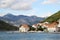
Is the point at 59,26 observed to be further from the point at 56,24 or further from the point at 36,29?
the point at 36,29

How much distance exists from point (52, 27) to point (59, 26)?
645cm

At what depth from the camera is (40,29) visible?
19500 cm

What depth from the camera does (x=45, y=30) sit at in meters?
189

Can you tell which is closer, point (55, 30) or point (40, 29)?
point (55, 30)

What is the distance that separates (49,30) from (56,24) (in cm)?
1264

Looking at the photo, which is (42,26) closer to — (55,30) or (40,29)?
(40,29)

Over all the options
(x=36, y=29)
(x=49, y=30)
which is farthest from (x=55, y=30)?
(x=36, y=29)

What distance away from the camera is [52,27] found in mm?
188500

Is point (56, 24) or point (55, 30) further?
point (56, 24)

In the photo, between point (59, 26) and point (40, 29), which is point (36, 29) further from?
point (59, 26)

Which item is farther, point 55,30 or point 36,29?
point 36,29

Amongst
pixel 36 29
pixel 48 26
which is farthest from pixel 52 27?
pixel 36 29

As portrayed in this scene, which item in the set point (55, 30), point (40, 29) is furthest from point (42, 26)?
point (55, 30)

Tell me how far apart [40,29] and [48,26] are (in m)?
7.85
